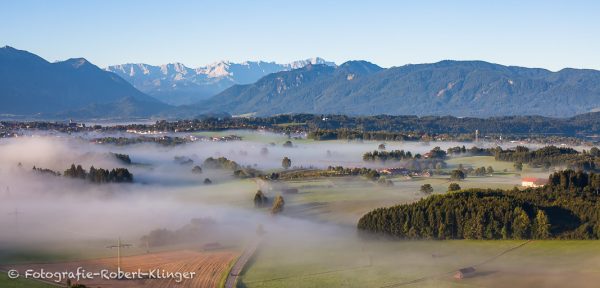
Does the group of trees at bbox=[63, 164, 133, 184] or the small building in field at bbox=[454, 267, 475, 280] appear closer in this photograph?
the small building in field at bbox=[454, 267, 475, 280]

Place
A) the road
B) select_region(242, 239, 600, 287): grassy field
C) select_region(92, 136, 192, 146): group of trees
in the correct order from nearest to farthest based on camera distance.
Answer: select_region(242, 239, 600, 287): grassy field → the road → select_region(92, 136, 192, 146): group of trees

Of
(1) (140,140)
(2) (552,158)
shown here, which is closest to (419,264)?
(2) (552,158)

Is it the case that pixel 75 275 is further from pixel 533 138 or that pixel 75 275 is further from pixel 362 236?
pixel 533 138

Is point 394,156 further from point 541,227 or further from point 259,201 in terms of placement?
point 541,227

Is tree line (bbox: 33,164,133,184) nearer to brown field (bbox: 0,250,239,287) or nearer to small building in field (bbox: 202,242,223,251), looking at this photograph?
small building in field (bbox: 202,242,223,251)

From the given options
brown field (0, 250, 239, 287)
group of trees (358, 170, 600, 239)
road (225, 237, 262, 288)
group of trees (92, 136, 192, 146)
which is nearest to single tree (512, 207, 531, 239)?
group of trees (358, 170, 600, 239)

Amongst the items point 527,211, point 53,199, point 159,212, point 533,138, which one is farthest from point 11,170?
point 533,138

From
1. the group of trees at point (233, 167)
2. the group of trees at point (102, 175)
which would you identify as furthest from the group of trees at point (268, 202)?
the group of trees at point (233, 167)
